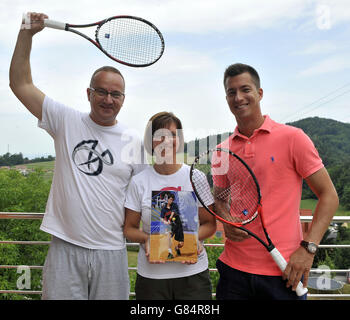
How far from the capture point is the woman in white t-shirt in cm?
216

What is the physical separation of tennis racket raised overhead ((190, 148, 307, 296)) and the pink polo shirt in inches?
2.5

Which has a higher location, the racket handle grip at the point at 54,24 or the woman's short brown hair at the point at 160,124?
the racket handle grip at the point at 54,24

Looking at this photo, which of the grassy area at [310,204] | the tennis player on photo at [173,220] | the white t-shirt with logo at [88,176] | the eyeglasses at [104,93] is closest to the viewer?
the tennis player on photo at [173,220]

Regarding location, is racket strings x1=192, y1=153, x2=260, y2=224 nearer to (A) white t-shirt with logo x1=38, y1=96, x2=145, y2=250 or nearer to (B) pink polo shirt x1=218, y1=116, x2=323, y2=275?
(B) pink polo shirt x1=218, y1=116, x2=323, y2=275

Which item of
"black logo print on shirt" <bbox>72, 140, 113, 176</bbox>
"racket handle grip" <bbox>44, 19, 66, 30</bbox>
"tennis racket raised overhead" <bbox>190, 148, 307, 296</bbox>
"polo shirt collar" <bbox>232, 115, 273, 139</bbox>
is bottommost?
"tennis racket raised overhead" <bbox>190, 148, 307, 296</bbox>

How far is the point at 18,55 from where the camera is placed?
2438 millimetres

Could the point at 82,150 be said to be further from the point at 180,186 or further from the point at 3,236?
Answer: the point at 3,236

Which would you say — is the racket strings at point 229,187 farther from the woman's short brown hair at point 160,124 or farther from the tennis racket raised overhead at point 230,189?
the woman's short brown hair at point 160,124

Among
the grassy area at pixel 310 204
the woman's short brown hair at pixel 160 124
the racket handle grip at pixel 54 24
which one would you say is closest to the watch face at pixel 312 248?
the grassy area at pixel 310 204

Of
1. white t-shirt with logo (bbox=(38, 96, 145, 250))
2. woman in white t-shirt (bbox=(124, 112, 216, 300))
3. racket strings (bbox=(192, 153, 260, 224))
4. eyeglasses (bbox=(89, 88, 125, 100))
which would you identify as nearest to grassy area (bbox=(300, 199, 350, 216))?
racket strings (bbox=(192, 153, 260, 224))

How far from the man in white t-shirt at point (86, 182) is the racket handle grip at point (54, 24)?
4 cm

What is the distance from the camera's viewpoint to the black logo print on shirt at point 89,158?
7.70 ft
